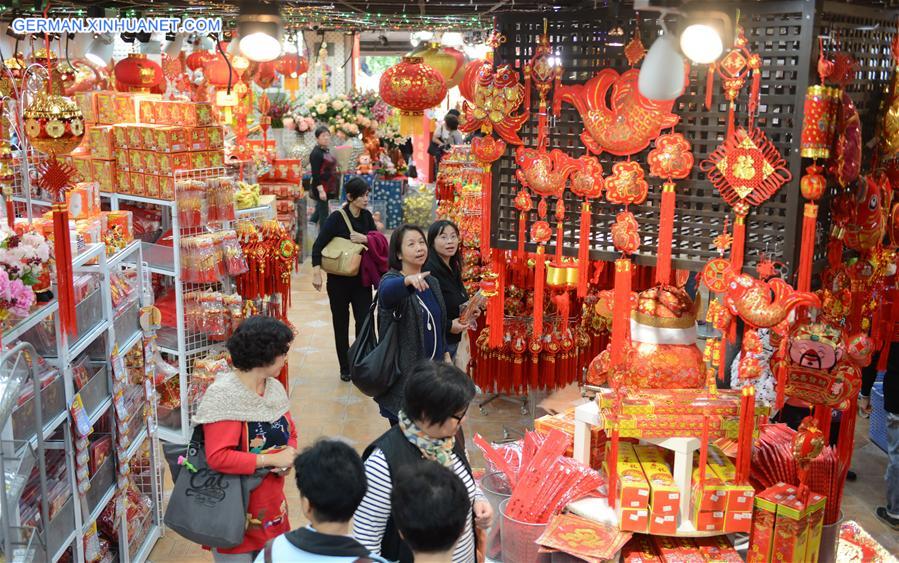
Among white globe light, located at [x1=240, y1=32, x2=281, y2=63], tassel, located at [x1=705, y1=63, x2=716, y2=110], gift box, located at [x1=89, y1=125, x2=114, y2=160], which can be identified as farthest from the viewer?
gift box, located at [x1=89, y1=125, x2=114, y2=160]

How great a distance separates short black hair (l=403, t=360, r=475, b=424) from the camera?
238 cm

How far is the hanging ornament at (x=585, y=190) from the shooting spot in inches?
133

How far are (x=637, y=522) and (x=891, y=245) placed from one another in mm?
1602

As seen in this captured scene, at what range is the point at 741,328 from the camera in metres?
5.54

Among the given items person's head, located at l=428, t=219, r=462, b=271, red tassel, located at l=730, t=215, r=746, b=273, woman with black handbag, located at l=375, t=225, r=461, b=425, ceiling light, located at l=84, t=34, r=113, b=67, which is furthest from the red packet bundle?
ceiling light, located at l=84, t=34, r=113, b=67

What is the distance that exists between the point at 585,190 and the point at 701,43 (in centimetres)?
75

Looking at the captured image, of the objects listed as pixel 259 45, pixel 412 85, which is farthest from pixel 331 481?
pixel 412 85

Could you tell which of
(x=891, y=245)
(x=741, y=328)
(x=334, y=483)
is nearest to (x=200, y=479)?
(x=334, y=483)

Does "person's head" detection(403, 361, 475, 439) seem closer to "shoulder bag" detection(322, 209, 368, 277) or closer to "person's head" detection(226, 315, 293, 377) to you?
"person's head" detection(226, 315, 293, 377)

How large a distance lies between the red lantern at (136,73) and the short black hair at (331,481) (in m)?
4.66

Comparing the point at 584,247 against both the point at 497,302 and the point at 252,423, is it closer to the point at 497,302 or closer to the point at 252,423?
the point at 497,302

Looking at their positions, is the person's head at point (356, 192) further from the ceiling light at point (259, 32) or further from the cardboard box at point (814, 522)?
the cardboard box at point (814, 522)

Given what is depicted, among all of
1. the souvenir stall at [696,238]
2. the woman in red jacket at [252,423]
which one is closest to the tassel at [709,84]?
the souvenir stall at [696,238]

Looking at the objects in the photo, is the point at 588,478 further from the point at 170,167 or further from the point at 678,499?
the point at 170,167
